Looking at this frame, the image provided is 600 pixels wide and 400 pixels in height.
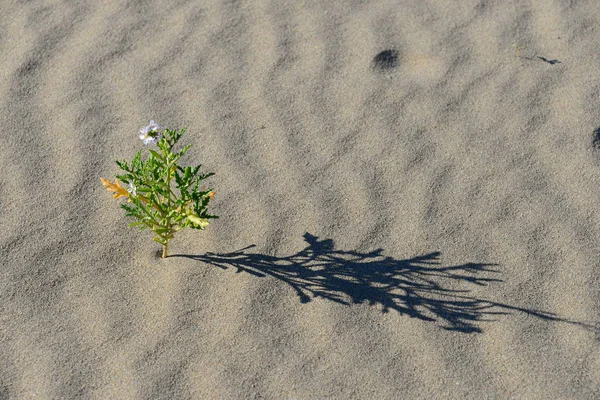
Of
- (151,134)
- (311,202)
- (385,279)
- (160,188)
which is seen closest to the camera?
(151,134)

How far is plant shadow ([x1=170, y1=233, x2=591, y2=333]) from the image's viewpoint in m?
3.27

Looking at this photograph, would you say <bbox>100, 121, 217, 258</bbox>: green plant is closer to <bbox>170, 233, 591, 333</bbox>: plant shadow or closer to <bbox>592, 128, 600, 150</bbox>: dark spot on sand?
<bbox>170, 233, 591, 333</bbox>: plant shadow

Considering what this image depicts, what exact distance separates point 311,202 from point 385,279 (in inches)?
20.1

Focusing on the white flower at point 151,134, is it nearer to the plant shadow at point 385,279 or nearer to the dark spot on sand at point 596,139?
the plant shadow at point 385,279

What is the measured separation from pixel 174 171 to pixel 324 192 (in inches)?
30.7

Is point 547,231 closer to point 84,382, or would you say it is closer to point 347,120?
point 347,120

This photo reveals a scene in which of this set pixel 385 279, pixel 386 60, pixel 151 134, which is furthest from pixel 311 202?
pixel 386 60

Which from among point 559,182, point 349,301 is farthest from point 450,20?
point 349,301

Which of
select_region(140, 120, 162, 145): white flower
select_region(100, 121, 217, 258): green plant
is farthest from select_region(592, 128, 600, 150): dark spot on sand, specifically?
select_region(140, 120, 162, 145): white flower

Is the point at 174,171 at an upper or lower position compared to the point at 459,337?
upper

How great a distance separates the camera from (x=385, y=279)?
338cm

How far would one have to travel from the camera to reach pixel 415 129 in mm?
4047

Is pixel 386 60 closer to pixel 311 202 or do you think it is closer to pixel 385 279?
pixel 311 202

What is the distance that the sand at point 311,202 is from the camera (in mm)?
3113
